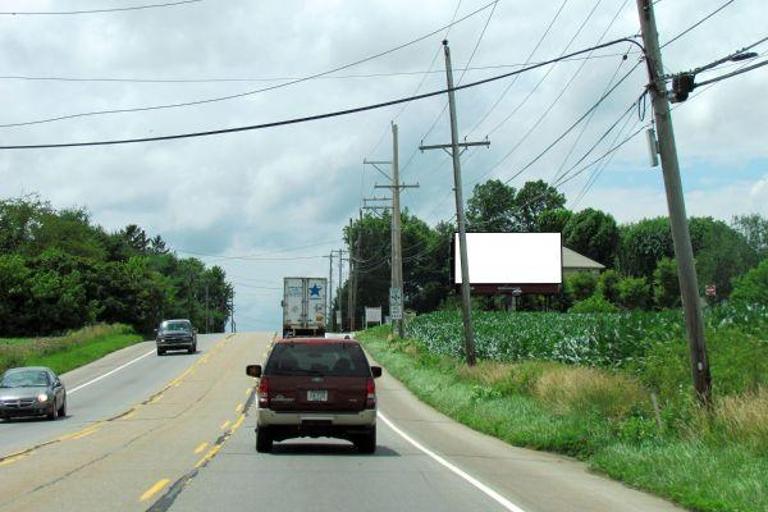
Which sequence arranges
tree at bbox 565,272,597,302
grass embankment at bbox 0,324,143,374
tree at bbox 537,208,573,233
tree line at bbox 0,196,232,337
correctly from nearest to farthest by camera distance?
grass embankment at bbox 0,324,143,374 < tree line at bbox 0,196,232,337 < tree at bbox 565,272,597,302 < tree at bbox 537,208,573,233

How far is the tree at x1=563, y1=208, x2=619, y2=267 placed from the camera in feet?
363

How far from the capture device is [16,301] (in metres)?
69.1

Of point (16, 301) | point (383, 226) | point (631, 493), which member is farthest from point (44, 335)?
point (383, 226)

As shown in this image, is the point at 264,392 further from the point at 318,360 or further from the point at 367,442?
the point at 367,442

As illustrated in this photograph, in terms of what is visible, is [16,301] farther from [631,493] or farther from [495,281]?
[631,493]

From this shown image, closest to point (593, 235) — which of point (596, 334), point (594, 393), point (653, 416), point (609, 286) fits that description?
point (609, 286)

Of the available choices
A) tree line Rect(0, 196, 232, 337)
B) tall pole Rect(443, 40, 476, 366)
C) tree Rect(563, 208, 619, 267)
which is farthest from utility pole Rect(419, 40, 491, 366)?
tree Rect(563, 208, 619, 267)

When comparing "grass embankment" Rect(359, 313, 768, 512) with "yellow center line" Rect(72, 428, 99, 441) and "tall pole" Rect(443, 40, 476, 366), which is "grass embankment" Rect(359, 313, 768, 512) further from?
"yellow center line" Rect(72, 428, 99, 441)

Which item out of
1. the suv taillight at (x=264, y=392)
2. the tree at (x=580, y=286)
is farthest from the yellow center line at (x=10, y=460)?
the tree at (x=580, y=286)

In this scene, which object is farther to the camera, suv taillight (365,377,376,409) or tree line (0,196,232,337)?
tree line (0,196,232,337)

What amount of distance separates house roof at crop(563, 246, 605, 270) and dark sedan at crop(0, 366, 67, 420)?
79192mm

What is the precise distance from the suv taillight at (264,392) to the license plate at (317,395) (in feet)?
2.25

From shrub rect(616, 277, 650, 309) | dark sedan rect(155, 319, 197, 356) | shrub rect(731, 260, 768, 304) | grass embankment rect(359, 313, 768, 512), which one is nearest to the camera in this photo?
grass embankment rect(359, 313, 768, 512)

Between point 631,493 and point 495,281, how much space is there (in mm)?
53270
